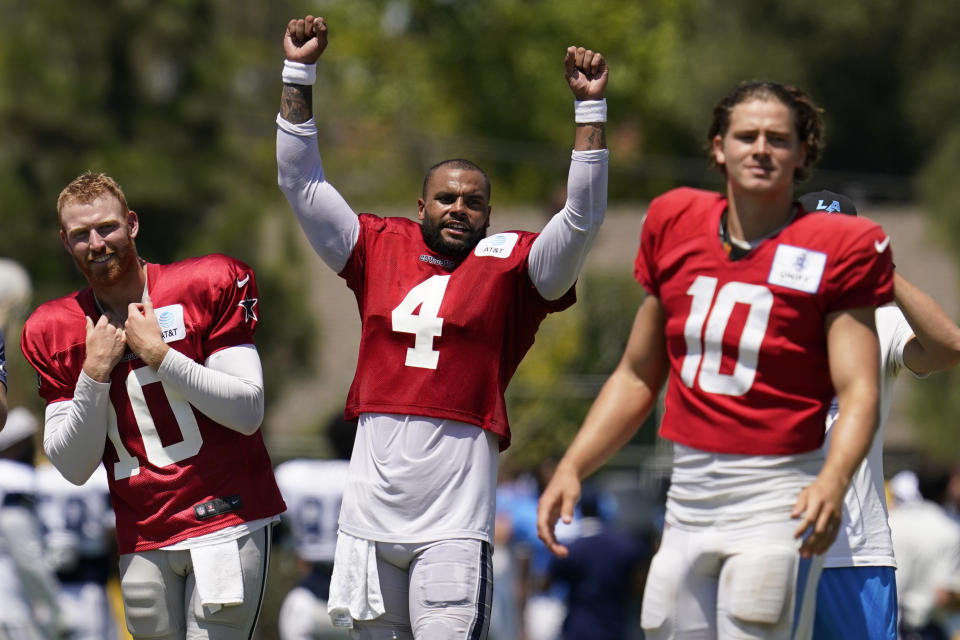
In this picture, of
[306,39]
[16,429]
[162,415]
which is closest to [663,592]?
[162,415]

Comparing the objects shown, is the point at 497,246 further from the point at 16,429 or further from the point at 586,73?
the point at 16,429

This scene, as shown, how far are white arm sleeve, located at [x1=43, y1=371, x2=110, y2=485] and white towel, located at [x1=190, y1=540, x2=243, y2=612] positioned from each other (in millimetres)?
478

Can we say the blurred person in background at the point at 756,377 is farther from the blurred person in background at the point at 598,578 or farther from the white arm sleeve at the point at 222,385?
the blurred person in background at the point at 598,578

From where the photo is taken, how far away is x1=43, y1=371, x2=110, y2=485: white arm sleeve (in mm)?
5023

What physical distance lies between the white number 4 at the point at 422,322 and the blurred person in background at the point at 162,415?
20.4 inches

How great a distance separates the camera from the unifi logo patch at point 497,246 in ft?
17.3

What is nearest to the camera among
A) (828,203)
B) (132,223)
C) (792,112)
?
(792,112)

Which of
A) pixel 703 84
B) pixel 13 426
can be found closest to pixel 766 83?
pixel 13 426

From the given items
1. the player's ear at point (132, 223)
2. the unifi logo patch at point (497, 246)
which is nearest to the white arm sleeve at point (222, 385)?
the player's ear at point (132, 223)

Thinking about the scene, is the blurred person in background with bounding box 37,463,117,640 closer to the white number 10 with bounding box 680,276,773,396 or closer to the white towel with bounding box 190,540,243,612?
the white towel with bounding box 190,540,243,612

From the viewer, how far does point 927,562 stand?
29.8ft

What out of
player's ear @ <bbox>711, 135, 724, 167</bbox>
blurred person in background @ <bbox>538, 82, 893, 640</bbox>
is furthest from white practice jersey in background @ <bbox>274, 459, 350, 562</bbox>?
player's ear @ <bbox>711, 135, 724, 167</bbox>

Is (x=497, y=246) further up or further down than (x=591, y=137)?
further down

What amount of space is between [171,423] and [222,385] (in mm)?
258
